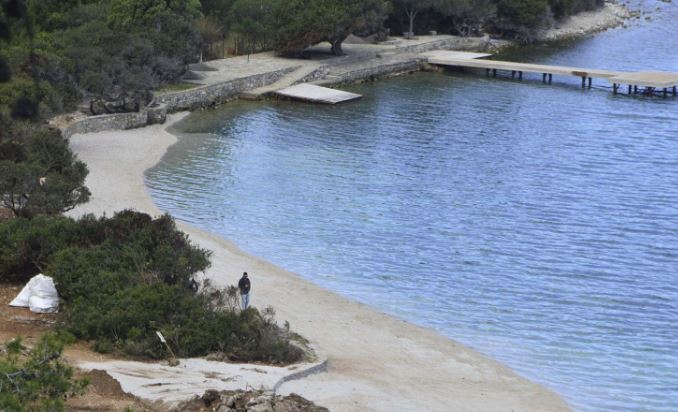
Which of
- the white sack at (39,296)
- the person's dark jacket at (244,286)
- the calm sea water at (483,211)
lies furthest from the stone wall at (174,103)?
the white sack at (39,296)

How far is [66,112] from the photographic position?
162 feet

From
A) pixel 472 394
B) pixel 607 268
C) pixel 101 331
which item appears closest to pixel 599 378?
pixel 472 394

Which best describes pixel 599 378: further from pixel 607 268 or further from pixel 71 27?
pixel 71 27

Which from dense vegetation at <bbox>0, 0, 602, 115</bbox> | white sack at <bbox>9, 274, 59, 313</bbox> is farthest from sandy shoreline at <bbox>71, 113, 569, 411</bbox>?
dense vegetation at <bbox>0, 0, 602, 115</bbox>

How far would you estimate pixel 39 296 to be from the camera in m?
24.0

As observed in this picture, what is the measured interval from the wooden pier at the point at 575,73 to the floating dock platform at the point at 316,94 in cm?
1329

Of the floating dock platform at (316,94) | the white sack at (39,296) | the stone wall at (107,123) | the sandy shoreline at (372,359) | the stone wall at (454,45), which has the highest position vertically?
the stone wall at (454,45)

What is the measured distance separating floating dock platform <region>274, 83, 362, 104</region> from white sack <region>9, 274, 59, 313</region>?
38669mm

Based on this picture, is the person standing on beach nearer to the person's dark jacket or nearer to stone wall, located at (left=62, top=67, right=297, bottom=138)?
the person's dark jacket

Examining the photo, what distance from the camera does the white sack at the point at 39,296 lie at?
2391cm

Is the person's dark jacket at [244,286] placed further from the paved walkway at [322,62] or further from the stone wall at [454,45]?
the stone wall at [454,45]

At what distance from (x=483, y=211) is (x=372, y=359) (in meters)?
16.9

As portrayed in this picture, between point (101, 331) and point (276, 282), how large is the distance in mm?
9227

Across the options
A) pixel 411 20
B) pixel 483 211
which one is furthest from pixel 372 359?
pixel 411 20
